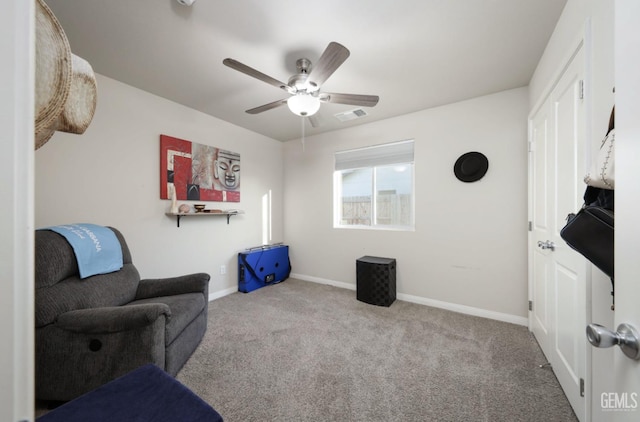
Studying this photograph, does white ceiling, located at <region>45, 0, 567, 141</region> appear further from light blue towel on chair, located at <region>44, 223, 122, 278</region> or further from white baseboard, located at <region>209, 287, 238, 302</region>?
white baseboard, located at <region>209, 287, 238, 302</region>

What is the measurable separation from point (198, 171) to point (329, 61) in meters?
2.17

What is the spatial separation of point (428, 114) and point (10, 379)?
3.44 metres

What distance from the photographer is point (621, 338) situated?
504mm

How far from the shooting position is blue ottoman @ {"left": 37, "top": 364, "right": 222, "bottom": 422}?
31.4 inches

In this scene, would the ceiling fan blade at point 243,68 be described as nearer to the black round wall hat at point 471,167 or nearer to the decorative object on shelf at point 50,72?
the decorative object on shelf at point 50,72

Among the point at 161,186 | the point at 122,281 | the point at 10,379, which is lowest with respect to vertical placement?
the point at 122,281

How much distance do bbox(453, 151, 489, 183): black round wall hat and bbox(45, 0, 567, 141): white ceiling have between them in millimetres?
652

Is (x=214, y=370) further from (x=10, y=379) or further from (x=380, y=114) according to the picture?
(x=380, y=114)

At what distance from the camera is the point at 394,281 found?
3.04m

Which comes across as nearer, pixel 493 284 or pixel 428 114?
pixel 493 284

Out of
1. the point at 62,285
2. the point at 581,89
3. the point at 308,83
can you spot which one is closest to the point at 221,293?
the point at 62,285

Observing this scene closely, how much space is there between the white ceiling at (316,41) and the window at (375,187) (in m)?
0.87

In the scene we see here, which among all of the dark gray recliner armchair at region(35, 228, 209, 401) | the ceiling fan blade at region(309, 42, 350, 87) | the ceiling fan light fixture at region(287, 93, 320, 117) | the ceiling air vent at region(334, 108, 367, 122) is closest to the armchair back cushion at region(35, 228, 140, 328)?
the dark gray recliner armchair at region(35, 228, 209, 401)

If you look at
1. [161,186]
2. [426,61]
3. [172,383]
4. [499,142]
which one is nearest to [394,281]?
[499,142]
